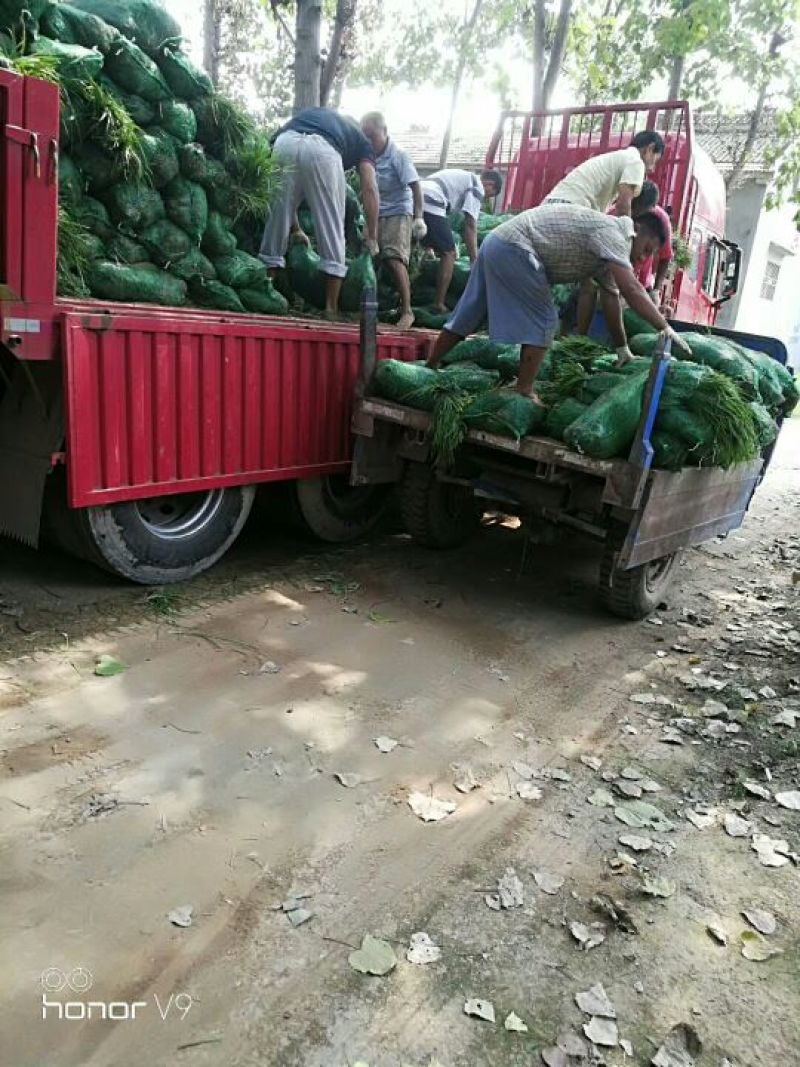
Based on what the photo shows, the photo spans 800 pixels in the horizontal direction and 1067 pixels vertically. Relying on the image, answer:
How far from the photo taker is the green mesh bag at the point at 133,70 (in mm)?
4539

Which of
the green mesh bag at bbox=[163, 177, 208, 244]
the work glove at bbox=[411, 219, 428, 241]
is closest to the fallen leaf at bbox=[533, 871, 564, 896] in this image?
the green mesh bag at bbox=[163, 177, 208, 244]

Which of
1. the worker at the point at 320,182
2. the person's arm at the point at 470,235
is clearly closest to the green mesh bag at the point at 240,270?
the worker at the point at 320,182

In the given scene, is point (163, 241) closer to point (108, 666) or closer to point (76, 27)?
point (76, 27)

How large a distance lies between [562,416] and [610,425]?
14.2 inches

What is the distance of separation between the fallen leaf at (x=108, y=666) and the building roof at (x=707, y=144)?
16235 millimetres

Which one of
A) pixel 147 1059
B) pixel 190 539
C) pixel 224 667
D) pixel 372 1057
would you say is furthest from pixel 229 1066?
pixel 190 539

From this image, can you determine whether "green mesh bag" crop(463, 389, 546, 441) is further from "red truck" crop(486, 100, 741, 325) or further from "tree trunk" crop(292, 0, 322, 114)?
→ "tree trunk" crop(292, 0, 322, 114)

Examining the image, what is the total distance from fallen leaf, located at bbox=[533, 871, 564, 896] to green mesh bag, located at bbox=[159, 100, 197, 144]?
4668 millimetres

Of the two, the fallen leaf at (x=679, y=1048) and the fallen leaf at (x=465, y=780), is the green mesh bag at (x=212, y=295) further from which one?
the fallen leaf at (x=679, y=1048)

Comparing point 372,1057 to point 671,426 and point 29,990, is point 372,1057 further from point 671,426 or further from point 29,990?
point 671,426

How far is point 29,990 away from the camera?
6.37 feet

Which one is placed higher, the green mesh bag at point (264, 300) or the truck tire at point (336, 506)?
the green mesh bag at point (264, 300)

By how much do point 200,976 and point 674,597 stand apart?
14.7 feet

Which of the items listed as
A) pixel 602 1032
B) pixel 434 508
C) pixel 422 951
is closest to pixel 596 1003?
pixel 602 1032
